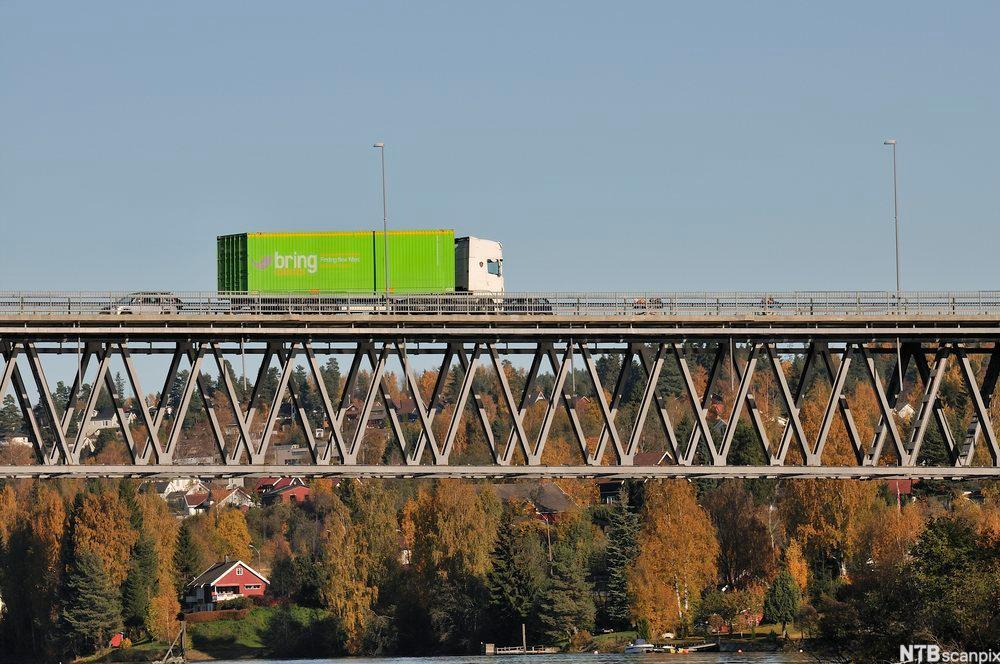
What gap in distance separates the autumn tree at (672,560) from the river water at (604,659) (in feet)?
19.9

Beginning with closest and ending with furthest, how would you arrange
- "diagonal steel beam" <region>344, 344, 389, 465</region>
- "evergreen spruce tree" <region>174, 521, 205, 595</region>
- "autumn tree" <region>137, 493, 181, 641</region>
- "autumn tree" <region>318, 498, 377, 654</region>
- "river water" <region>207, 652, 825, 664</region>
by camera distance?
"diagonal steel beam" <region>344, 344, 389, 465</region> < "river water" <region>207, 652, 825, 664</region> < "autumn tree" <region>318, 498, 377, 654</region> < "autumn tree" <region>137, 493, 181, 641</region> < "evergreen spruce tree" <region>174, 521, 205, 595</region>

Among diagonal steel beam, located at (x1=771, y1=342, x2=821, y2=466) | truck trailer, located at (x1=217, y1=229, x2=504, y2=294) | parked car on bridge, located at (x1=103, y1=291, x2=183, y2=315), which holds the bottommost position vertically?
diagonal steel beam, located at (x1=771, y1=342, x2=821, y2=466)

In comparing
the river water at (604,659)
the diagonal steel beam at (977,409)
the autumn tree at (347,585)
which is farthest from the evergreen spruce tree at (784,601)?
the diagonal steel beam at (977,409)

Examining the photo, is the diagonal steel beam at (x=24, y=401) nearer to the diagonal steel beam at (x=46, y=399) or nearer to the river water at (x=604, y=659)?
the diagonal steel beam at (x=46, y=399)

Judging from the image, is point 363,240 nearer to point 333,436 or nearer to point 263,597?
point 333,436

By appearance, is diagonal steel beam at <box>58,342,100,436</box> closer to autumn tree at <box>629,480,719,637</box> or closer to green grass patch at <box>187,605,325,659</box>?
autumn tree at <box>629,480,719,637</box>

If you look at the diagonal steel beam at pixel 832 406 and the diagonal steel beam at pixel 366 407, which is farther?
the diagonal steel beam at pixel 832 406

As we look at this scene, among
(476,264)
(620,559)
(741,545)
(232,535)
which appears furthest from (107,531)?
(476,264)

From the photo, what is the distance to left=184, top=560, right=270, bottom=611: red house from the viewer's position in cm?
15162

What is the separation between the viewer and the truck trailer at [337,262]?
71750 millimetres

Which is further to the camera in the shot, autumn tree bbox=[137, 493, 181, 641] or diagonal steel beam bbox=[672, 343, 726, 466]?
autumn tree bbox=[137, 493, 181, 641]

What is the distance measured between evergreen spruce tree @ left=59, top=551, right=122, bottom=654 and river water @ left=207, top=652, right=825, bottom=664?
2006 cm

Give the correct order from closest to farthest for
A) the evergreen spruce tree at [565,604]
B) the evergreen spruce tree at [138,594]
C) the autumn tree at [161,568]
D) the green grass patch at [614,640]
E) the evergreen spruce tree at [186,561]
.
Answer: the green grass patch at [614,640]
the evergreen spruce tree at [565,604]
the autumn tree at [161,568]
the evergreen spruce tree at [138,594]
the evergreen spruce tree at [186,561]

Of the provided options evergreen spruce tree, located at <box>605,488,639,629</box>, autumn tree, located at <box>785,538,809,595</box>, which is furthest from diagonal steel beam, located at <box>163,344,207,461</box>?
autumn tree, located at <box>785,538,809,595</box>
